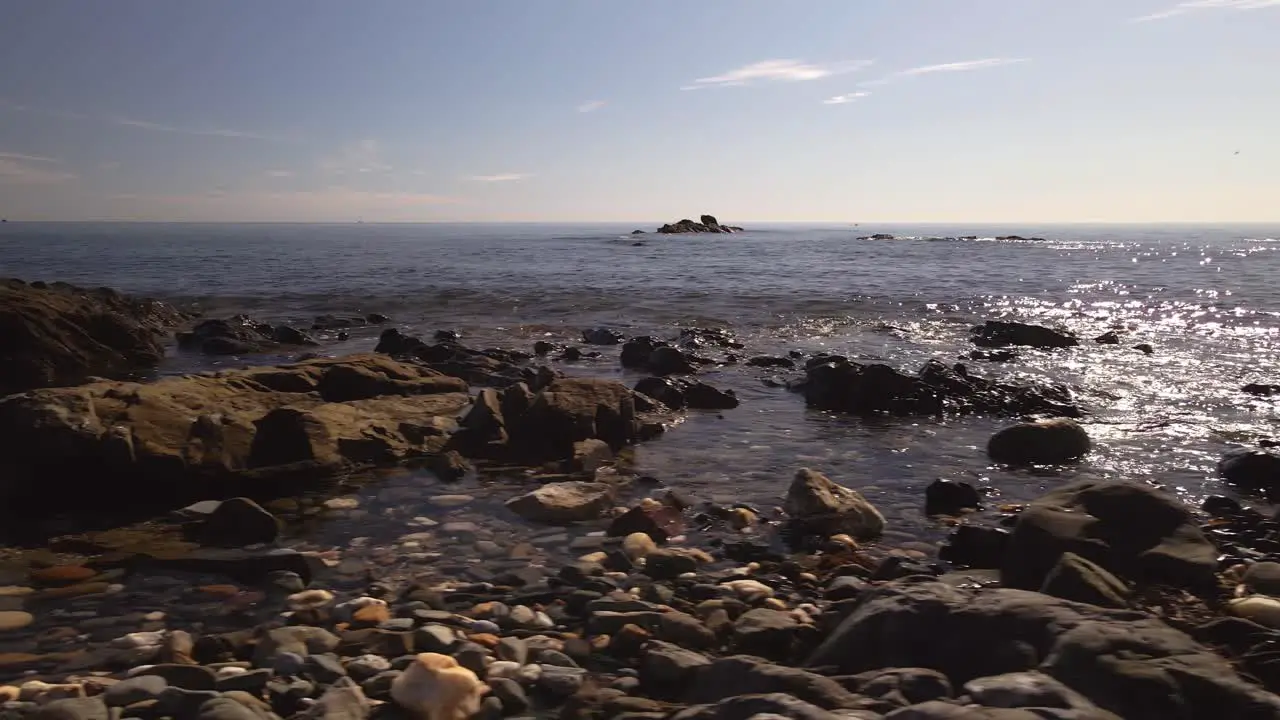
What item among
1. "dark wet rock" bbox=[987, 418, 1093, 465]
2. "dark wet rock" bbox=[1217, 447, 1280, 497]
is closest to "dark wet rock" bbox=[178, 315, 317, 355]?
"dark wet rock" bbox=[987, 418, 1093, 465]

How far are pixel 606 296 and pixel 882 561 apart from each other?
89.0 ft

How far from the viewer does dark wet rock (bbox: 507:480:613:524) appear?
25.2ft

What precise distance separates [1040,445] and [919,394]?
3133mm

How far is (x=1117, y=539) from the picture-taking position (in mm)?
6496

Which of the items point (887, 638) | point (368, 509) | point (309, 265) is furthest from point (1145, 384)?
point (309, 265)

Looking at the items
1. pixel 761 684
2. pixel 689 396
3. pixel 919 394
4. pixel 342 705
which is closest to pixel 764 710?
pixel 761 684

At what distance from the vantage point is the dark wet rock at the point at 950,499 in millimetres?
8148

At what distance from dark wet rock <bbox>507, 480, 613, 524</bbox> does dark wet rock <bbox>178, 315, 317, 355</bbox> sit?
13.2 metres

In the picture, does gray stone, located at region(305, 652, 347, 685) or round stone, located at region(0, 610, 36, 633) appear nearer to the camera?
gray stone, located at region(305, 652, 347, 685)

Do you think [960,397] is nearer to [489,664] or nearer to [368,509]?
[368,509]

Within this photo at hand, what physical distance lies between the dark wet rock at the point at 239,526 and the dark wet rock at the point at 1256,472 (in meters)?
10.4

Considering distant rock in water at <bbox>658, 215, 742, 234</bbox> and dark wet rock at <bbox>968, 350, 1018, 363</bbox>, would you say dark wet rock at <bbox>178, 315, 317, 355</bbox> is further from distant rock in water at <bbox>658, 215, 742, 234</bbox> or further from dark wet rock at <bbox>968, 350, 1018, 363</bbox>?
distant rock in water at <bbox>658, 215, 742, 234</bbox>

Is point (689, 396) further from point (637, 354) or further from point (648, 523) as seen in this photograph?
point (648, 523)

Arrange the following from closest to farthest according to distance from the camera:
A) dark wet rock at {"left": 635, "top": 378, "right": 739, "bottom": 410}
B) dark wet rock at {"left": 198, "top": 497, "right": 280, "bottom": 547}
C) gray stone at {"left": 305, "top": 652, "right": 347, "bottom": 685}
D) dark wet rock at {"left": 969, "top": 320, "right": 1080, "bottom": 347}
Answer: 1. gray stone at {"left": 305, "top": 652, "right": 347, "bottom": 685}
2. dark wet rock at {"left": 198, "top": 497, "right": 280, "bottom": 547}
3. dark wet rock at {"left": 635, "top": 378, "right": 739, "bottom": 410}
4. dark wet rock at {"left": 969, "top": 320, "right": 1080, "bottom": 347}
